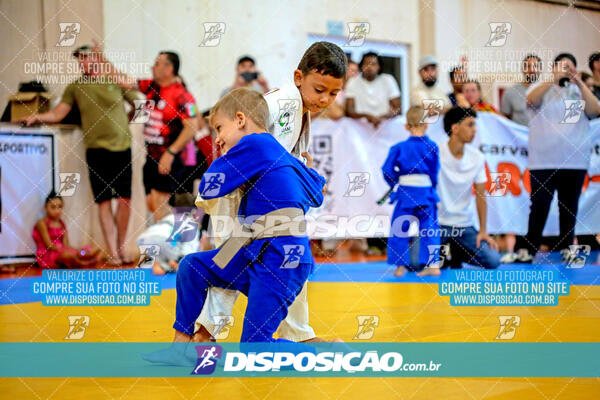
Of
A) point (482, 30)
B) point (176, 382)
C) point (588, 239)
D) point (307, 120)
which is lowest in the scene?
point (588, 239)

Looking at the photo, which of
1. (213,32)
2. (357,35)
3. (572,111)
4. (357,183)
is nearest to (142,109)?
(213,32)

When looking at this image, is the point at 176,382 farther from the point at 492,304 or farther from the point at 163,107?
the point at 163,107

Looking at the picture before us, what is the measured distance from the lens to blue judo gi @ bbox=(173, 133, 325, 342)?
9.03 ft

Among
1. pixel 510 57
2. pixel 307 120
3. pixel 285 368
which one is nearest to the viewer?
pixel 285 368

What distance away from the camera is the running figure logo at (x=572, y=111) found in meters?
7.21

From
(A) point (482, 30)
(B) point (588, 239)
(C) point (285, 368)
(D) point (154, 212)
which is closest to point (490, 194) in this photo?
(B) point (588, 239)

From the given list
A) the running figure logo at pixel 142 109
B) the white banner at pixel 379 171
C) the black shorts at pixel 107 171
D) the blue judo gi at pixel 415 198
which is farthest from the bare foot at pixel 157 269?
the white banner at pixel 379 171

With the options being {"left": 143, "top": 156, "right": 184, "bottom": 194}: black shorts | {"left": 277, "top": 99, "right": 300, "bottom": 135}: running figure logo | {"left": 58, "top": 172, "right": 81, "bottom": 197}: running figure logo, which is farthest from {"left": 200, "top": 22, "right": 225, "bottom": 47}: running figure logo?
{"left": 277, "top": 99, "right": 300, "bottom": 135}: running figure logo

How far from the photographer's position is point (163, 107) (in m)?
7.46

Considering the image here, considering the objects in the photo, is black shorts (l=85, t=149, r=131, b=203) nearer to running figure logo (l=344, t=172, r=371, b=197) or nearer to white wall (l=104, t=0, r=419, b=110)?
white wall (l=104, t=0, r=419, b=110)

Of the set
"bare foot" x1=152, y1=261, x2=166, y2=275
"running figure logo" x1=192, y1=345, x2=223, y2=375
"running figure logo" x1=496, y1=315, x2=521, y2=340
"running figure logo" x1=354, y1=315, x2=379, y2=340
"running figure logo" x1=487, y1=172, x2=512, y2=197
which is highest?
"running figure logo" x1=487, y1=172, x2=512, y2=197

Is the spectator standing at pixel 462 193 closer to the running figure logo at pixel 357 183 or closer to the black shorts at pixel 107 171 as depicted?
the running figure logo at pixel 357 183

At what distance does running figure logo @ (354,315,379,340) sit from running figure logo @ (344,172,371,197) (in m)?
5.01

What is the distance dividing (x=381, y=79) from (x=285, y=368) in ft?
23.8
